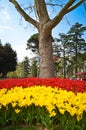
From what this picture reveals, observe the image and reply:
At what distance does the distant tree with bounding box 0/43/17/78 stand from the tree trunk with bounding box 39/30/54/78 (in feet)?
139

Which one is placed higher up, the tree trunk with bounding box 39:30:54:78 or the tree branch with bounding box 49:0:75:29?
the tree branch with bounding box 49:0:75:29

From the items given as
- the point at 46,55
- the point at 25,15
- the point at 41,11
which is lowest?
the point at 46,55

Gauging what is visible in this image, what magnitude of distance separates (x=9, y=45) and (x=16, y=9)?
157 feet

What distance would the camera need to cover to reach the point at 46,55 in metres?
14.9

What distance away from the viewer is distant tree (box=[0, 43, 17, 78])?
57.8 m

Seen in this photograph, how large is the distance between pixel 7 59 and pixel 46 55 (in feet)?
147

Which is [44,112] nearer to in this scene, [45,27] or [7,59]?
[45,27]

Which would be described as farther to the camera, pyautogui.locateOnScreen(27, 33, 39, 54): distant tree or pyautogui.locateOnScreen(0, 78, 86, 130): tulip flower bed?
pyautogui.locateOnScreen(27, 33, 39, 54): distant tree

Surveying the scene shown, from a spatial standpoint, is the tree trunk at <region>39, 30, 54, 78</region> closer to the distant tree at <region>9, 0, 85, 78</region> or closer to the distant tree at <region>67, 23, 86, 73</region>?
the distant tree at <region>9, 0, 85, 78</region>

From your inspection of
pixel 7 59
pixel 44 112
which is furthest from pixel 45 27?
pixel 7 59

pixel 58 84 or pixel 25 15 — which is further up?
pixel 25 15

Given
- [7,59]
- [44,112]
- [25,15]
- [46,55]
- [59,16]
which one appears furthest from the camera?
[7,59]

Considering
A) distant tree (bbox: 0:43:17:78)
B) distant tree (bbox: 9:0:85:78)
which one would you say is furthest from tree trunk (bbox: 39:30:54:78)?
distant tree (bbox: 0:43:17:78)

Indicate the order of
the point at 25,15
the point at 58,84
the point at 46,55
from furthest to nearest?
the point at 25,15
the point at 46,55
the point at 58,84
